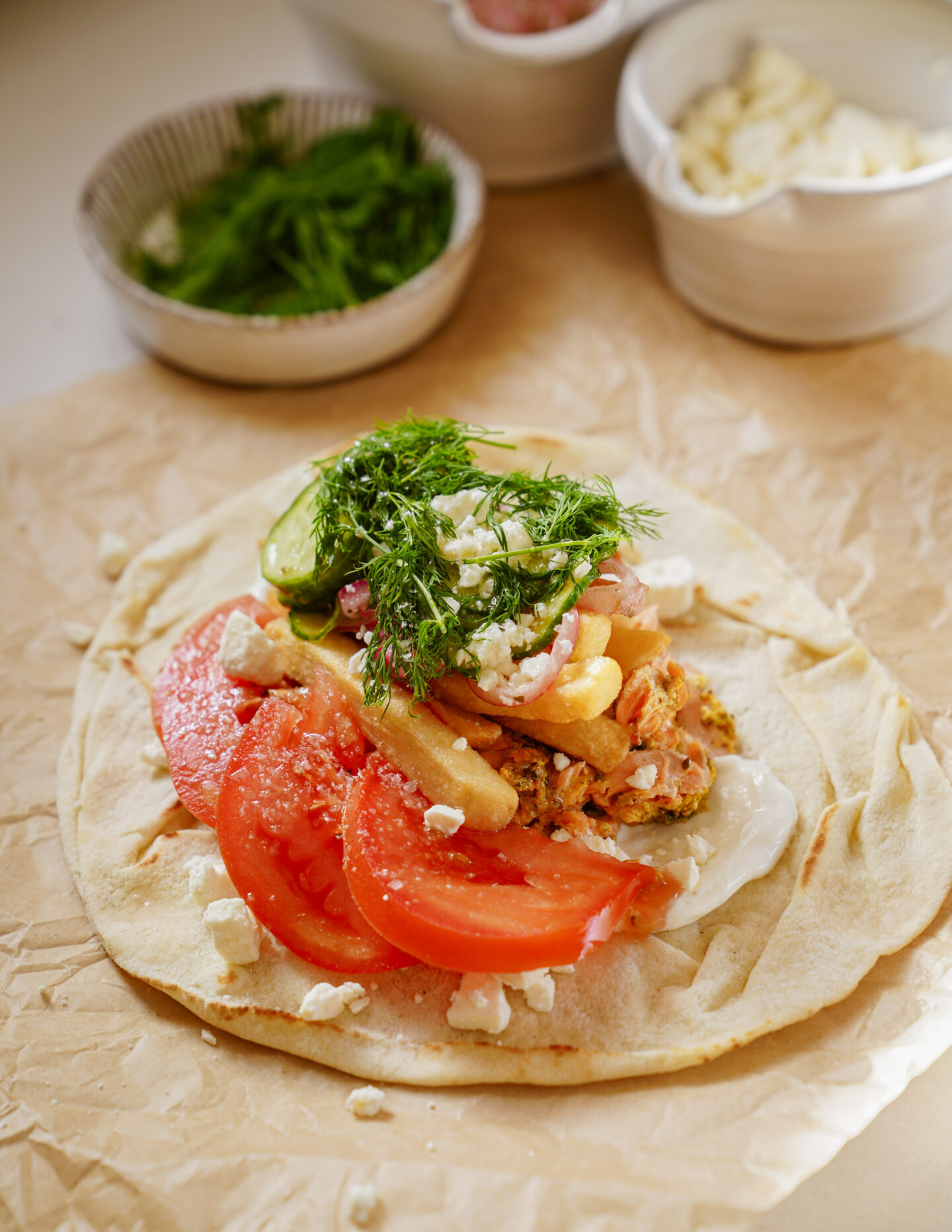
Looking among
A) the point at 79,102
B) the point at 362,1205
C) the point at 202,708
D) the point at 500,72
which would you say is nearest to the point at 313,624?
the point at 202,708

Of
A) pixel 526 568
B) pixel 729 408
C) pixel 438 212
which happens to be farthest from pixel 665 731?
pixel 438 212

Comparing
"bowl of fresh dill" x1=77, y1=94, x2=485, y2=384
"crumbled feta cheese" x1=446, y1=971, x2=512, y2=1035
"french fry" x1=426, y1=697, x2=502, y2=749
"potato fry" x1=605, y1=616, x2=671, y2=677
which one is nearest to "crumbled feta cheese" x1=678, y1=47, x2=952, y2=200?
"bowl of fresh dill" x1=77, y1=94, x2=485, y2=384

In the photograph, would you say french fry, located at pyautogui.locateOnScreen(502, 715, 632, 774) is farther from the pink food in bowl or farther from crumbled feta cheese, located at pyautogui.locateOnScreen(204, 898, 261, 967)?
the pink food in bowl

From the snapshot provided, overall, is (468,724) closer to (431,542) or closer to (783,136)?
(431,542)

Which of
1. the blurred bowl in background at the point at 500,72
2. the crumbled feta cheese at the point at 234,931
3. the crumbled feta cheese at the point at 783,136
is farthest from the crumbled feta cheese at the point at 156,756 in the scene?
the blurred bowl in background at the point at 500,72

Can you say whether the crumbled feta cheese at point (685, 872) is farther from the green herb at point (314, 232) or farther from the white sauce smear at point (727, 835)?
the green herb at point (314, 232)

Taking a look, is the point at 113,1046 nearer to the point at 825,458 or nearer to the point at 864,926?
the point at 864,926
